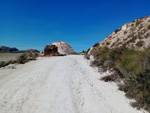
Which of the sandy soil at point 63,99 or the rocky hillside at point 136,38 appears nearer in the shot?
the sandy soil at point 63,99

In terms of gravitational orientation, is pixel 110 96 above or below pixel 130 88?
below

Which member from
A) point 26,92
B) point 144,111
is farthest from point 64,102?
point 144,111

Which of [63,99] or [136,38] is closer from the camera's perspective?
[63,99]

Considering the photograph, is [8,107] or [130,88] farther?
[130,88]

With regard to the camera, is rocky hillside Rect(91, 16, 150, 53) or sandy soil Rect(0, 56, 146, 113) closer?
sandy soil Rect(0, 56, 146, 113)

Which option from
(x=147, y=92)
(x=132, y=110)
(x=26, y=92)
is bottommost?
(x=132, y=110)

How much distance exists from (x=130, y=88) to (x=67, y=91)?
239 centimetres

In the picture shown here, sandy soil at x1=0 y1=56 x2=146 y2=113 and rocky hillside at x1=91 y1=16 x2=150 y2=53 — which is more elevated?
rocky hillside at x1=91 y1=16 x2=150 y2=53

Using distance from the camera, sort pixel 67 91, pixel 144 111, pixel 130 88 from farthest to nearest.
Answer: pixel 67 91
pixel 130 88
pixel 144 111

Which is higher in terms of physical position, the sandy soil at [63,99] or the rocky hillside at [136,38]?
the rocky hillside at [136,38]

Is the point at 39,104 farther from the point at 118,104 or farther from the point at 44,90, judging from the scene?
the point at 118,104

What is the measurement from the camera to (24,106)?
3.04 metres

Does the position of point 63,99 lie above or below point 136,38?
below

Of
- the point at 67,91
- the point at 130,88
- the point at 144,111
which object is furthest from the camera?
the point at 67,91
